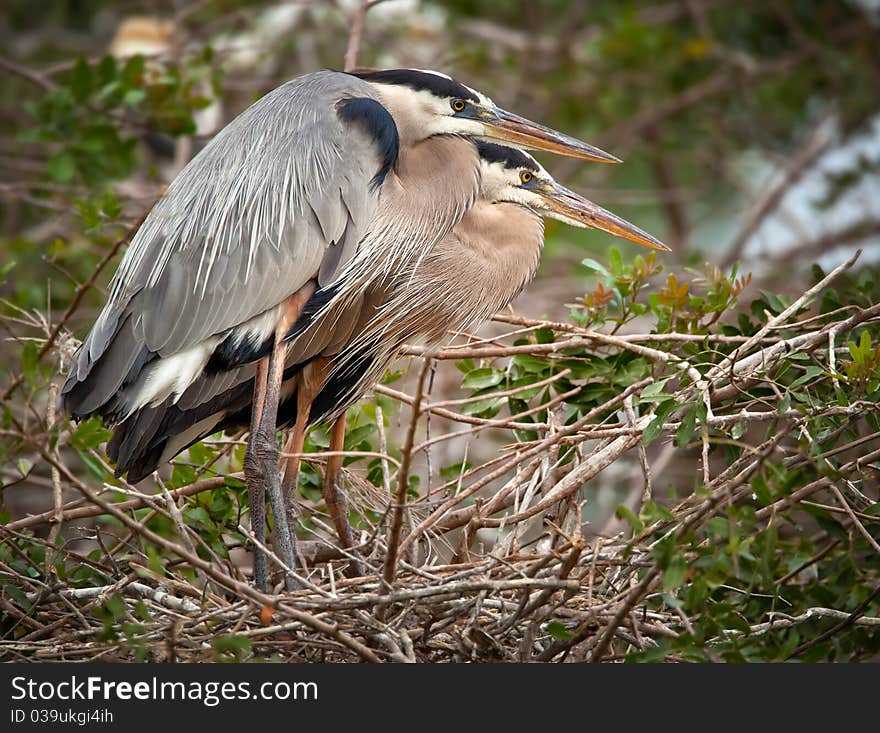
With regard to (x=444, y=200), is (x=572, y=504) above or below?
below

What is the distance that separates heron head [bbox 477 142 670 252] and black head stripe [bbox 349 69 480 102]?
173 millimetres

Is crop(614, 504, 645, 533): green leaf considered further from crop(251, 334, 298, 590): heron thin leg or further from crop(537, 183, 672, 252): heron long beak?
crop(537, 183, 672, 252): heron long beak

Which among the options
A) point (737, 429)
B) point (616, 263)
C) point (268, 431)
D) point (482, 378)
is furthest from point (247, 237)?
point (737, 429)

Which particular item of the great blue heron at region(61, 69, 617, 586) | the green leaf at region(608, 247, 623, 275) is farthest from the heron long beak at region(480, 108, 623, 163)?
the green leaf at region(608, 247, 623, 275)

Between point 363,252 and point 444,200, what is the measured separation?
0.30 metres

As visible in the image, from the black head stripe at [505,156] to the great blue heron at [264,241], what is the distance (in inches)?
4.3

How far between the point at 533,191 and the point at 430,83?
443mm

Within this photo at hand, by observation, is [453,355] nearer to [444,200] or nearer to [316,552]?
[444,200]

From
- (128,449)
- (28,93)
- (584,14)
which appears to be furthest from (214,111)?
(128,449)

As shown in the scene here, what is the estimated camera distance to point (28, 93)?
5.62 m

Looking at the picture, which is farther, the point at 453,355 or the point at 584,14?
the point at 584,14

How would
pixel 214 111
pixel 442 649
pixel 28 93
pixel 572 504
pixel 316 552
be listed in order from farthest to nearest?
pixel 214 111
pixel 28 93
pixel 316 552
pixel 572 504
pixel 442 649

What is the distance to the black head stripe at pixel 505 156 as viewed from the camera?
3512 millimetres

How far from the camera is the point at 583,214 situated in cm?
353
